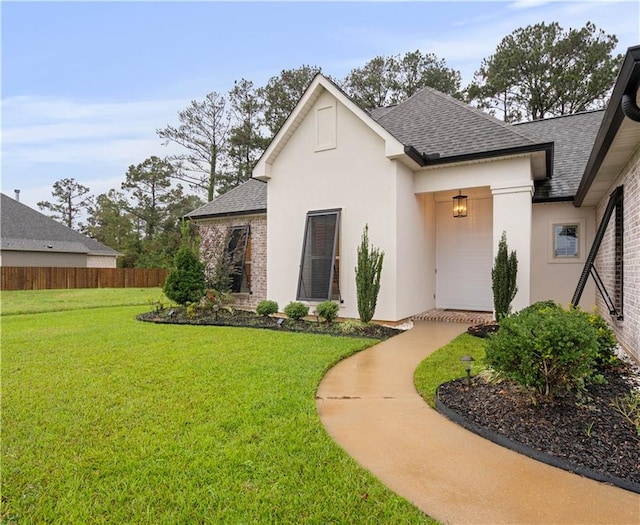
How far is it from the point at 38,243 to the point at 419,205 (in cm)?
2350

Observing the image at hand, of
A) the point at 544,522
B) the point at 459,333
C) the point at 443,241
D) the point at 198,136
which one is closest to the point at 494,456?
the point at 544,522

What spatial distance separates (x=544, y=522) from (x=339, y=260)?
24.3 ft

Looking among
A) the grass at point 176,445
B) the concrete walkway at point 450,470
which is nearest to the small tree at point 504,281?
the grass at point 176,445

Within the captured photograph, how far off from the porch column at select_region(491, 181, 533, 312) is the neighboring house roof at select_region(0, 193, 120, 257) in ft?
81.7

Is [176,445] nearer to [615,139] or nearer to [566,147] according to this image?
[615,139]

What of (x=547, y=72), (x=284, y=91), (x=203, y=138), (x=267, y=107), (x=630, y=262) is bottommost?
(x=630, y=262)

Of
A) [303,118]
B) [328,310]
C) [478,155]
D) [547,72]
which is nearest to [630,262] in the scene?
[478,155]

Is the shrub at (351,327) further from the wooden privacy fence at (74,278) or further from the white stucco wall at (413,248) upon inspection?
the wooden privacy fence at (74,278)

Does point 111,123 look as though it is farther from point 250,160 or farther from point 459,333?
point 459,333

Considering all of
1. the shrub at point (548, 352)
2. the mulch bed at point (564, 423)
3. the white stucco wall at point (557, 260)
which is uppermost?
the white stucco wall at point (557, 260)

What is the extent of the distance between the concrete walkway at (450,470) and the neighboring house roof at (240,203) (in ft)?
28.1

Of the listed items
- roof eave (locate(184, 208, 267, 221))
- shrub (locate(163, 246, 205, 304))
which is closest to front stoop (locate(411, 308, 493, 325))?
roof eave (locate(184, 208, 267, 221))

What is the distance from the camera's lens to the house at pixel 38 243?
21953mm

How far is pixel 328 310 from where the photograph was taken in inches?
337
